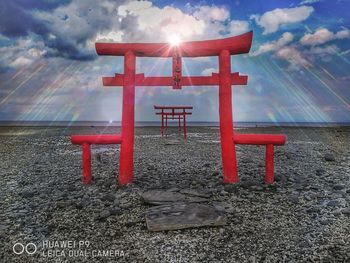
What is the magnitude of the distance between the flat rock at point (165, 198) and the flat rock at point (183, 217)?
A: 2.45 feet

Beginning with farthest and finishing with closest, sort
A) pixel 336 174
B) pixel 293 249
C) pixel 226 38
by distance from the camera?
pixel 336 174
pixel 226 38
pixel 293 249

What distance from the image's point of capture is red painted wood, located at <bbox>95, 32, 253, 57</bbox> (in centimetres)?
707

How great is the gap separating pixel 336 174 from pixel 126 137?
6111 millimetres

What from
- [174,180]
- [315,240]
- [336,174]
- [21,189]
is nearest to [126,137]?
[174,180]

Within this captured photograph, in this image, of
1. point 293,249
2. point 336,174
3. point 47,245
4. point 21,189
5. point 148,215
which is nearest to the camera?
point 293,249

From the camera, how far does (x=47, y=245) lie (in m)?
4.32

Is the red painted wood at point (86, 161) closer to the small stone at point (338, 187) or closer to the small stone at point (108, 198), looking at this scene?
the small stone at point (108, 198)

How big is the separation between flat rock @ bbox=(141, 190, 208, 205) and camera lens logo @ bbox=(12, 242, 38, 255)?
215 cm

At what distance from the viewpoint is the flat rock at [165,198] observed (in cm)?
582

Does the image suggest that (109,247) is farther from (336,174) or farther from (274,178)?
(336,174)

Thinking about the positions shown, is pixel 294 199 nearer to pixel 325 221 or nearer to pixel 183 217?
pixel 325 221

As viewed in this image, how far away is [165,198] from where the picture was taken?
5.93 metres

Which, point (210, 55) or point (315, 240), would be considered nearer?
point (315, 240)

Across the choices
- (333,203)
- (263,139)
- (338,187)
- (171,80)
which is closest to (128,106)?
(171,80)
